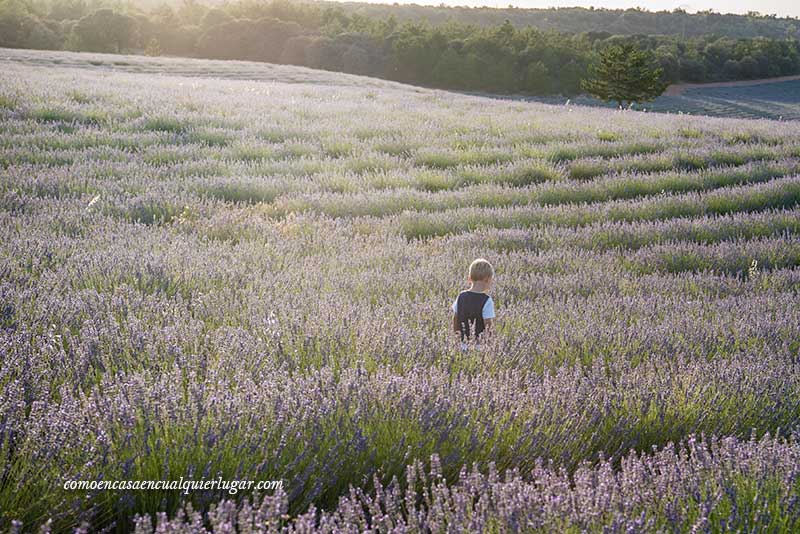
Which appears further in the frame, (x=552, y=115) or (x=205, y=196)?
(x=552, y=115)

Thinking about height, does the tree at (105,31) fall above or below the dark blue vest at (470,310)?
above

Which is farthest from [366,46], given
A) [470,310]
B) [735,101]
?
[470,310]

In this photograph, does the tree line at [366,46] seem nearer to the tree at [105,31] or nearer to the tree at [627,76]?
the tree at [105,31]

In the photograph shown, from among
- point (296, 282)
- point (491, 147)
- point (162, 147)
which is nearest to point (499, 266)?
point (296, 282)

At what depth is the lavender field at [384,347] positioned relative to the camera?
1.95 metres

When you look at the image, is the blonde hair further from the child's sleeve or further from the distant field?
the distant field

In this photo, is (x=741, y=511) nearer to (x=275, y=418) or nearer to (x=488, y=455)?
(x=488, y=455)

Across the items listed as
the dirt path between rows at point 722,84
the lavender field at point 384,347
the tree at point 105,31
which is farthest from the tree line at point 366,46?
the lavender field at point 384,347

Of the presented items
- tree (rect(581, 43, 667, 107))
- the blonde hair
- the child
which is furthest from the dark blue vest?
tree (rect(581, 43, 667, 107))

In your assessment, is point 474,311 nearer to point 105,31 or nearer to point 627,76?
point 627,76

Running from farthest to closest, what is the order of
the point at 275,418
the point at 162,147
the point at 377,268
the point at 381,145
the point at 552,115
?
the point at 552,115
the point at 381,145
the point at 162,147
the point at 377,268
the point at 275,418

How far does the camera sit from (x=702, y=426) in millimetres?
2770

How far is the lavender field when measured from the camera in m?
1.95

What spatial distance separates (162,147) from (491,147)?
5.06 meters
